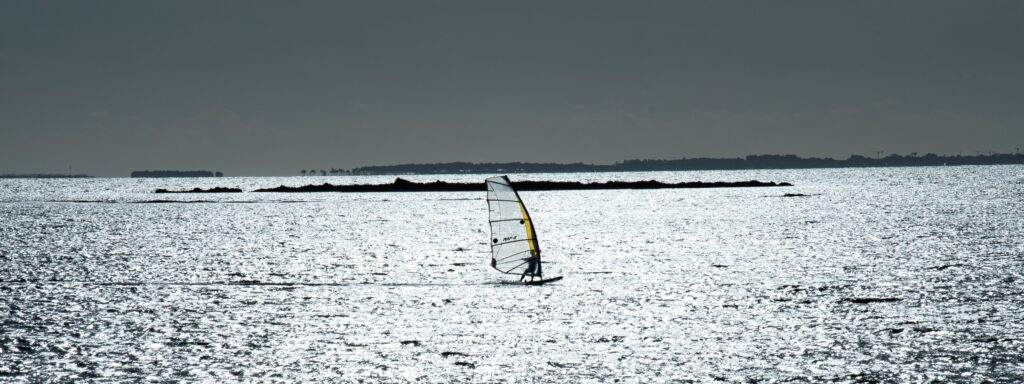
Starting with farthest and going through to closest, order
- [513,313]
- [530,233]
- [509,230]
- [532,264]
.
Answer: [532,264] → [509,230] → [530,233] → [513,313]

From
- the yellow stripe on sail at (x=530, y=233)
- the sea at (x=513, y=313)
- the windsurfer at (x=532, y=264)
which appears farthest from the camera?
the windsurfer at (x=532, y=264)

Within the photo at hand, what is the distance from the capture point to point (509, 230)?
107 ft

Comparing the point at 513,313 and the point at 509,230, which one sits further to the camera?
the point at 509,230

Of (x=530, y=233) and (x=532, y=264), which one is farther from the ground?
(x=530, y=233)

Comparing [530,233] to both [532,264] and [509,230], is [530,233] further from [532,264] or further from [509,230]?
[532,264]

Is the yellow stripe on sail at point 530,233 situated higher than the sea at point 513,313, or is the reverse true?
the yellow stripe on sail at point 530,233

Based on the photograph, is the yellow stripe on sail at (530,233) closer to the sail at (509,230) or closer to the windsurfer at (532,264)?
the sail at (509,230)

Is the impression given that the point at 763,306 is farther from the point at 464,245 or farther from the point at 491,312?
the point at 464,245

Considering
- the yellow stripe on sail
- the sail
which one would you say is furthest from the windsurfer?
the yellow stripe on sail

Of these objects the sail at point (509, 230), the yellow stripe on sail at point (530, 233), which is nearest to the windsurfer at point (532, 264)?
the sail at point (509, 230)

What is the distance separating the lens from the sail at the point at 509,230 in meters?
31.4

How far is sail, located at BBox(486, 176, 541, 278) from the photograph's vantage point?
103 feet

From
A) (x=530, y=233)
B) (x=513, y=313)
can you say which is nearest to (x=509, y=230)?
(x=530, y=233)

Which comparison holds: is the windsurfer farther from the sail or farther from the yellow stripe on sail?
the yellow stripe on sail
